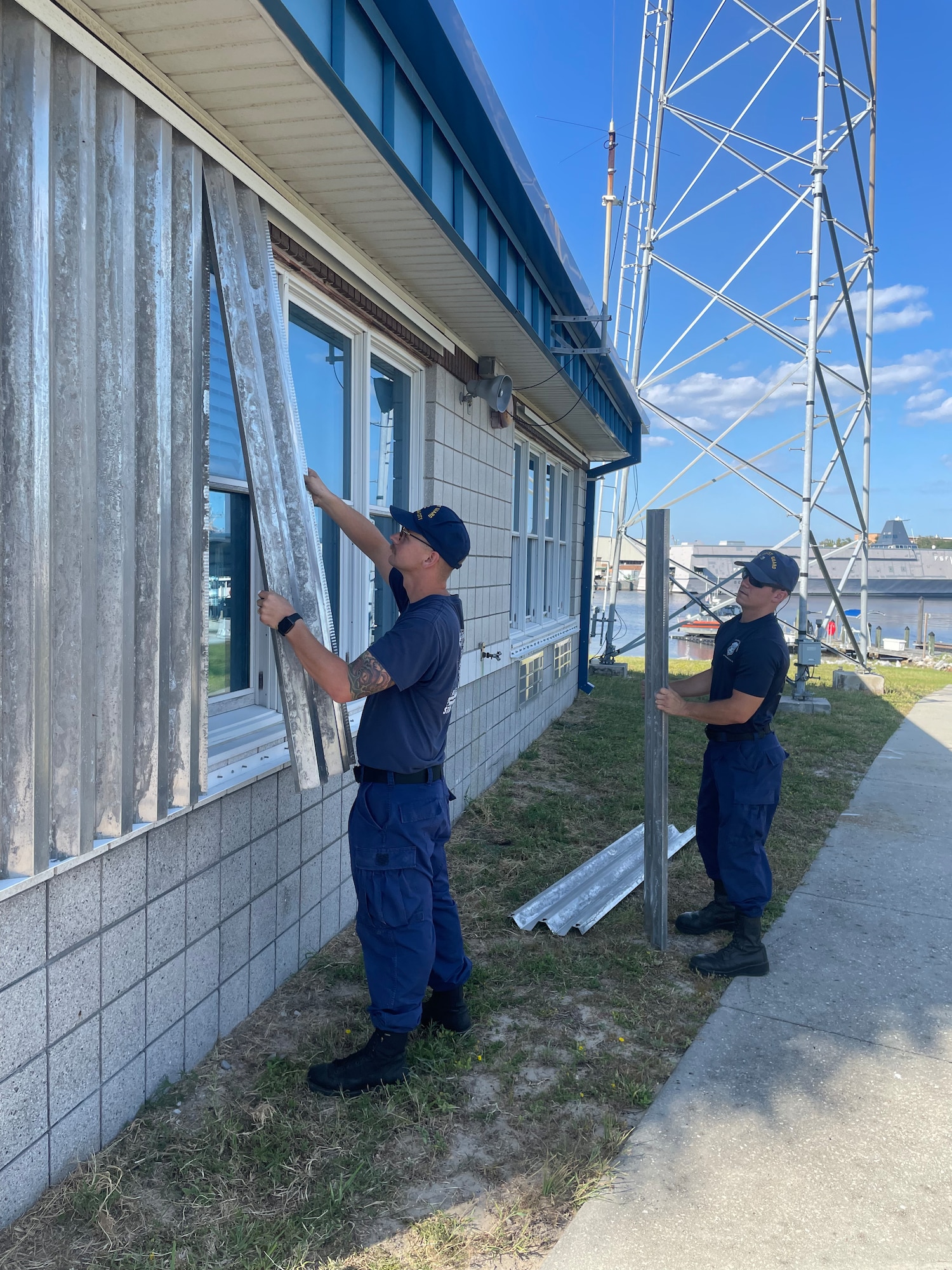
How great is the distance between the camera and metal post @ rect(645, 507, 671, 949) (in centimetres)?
411

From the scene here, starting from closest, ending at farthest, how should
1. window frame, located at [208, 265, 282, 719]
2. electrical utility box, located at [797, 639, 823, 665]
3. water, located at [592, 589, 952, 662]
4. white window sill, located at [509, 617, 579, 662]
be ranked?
window frame, located at [208, 265, 282, 719], white window sill, located at [509, 617, 579, 662], electrical utility box, located at [797, 639, 823, 665], water, located at [592, 589, 952, 662]

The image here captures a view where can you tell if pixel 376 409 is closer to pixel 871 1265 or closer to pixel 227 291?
pixel 227 291

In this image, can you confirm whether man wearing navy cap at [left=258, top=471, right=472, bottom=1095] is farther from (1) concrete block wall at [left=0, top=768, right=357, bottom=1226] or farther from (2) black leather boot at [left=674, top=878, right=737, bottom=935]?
(2) black leather boot at [left=674, top=878, right=737, bottom=935]

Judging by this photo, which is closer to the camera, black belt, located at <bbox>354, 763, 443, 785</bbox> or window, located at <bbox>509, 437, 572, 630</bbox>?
black belt, located at <bbox>354, 763, 443, 785</bbox>

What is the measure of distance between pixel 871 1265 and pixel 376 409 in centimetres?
412

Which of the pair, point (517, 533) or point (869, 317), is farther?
point (869, 317)

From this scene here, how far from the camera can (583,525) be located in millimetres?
11914

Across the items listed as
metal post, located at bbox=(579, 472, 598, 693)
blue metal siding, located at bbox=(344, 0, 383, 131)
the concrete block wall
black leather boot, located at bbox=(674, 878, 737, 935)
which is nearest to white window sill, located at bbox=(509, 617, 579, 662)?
metal post, located at bbox=(579, 472, 598, 693)

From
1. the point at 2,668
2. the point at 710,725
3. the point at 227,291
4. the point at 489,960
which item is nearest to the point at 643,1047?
the point at 489,960

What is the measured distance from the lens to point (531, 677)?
836 cm

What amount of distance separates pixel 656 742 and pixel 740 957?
1.04 m

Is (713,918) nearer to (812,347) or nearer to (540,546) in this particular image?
(540,546)

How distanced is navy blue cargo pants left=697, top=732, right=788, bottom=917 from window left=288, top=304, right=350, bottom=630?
2.04 m

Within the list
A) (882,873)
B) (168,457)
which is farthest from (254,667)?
(882,873)
